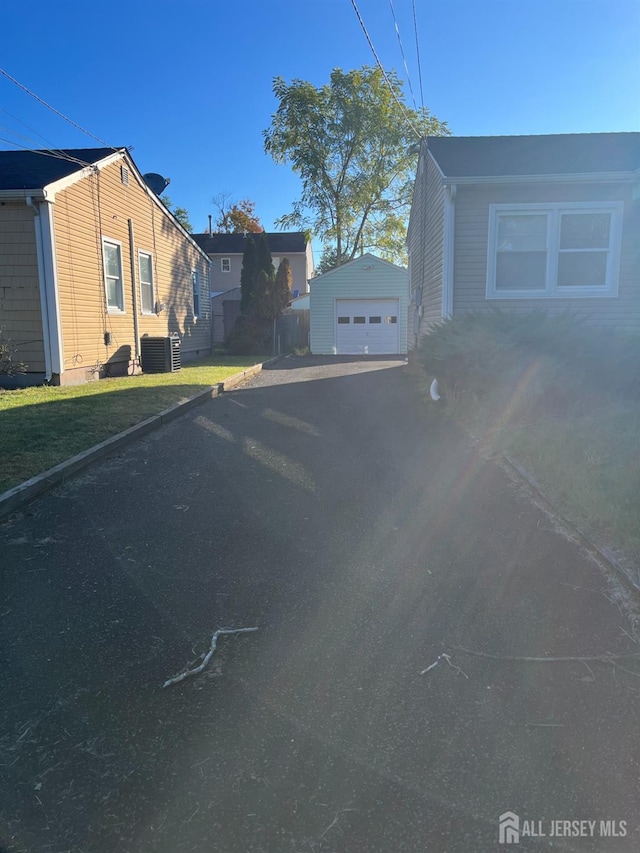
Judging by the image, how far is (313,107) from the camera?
36031 mm

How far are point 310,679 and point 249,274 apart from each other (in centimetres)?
2358

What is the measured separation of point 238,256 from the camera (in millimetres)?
39906

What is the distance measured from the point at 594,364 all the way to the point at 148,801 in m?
7.78

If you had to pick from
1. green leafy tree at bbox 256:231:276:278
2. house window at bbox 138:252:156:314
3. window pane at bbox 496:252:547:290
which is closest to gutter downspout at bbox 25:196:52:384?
house window at bbox 138:252:156:314

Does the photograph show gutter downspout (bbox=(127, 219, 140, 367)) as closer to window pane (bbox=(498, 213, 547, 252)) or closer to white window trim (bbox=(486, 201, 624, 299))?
white window trim (bbox=(486, 201, 624, 299))

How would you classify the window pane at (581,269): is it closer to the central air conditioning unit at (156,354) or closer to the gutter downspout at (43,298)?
the central air conditioning unit at (156,354)

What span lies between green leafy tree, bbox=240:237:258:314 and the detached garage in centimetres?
246

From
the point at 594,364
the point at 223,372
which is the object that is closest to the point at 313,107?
the point at 223,372

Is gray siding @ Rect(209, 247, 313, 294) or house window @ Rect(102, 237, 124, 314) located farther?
gray siding @ Rect(209, 247, 313, 294)

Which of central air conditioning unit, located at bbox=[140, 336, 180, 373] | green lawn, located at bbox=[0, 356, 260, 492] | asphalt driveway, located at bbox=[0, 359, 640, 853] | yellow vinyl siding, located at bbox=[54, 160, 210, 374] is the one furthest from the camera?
central air conditioning unit, located at bbox=[140, 336, 180, 373]

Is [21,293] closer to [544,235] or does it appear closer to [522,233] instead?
[522,233]

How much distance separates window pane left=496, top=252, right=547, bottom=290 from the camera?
11602 mm

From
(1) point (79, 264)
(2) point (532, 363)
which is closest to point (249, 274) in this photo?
(1) point (79, 264)

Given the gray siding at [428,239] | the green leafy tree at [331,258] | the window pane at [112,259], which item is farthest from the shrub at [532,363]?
the green leafy tree at [331,258]
